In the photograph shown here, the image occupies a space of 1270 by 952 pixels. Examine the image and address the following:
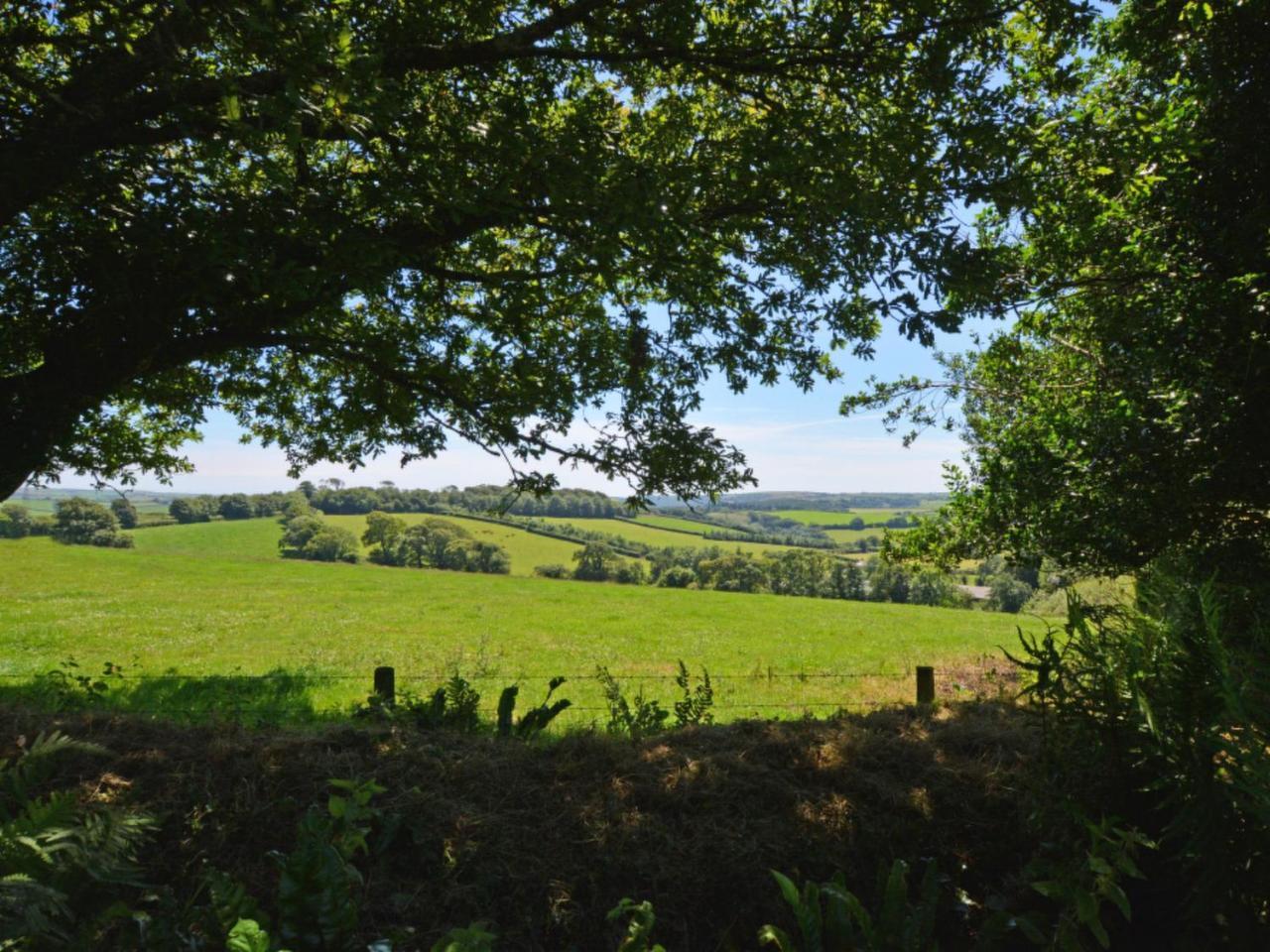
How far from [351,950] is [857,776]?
293 centimetres

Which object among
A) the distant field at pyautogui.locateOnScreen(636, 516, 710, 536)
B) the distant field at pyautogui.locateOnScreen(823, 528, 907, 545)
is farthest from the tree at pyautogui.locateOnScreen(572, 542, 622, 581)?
the distant field at pyautogui.locateOnScreen(823, 528, 907, 545)

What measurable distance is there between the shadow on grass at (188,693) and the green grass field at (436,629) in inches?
13.3

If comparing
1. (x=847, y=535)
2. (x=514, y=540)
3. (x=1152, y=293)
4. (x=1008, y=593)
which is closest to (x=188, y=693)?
(x=1152, y=293)

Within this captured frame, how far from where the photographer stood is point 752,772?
3963mm

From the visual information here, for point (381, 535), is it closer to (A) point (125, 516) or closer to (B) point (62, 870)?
(A) point (125, 516)

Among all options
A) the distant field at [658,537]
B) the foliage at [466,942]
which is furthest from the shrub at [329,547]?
the foliage at [466,942]

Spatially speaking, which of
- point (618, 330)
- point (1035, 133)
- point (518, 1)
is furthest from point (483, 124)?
point (1035, 133)

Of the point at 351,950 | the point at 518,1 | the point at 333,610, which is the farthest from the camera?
the point at 333,610

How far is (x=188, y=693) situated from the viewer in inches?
435

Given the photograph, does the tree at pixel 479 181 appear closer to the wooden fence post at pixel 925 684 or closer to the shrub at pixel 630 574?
the wooden fence post at pixel 925 684

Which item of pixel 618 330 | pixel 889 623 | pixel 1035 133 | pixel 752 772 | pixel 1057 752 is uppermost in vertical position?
pixel 1035 133

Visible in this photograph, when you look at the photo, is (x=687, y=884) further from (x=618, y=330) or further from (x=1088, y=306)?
(x=1088, y=306)

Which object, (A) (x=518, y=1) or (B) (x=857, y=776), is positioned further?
(A) (x=518, y=1)

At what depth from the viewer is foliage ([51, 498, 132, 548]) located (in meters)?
35.7
